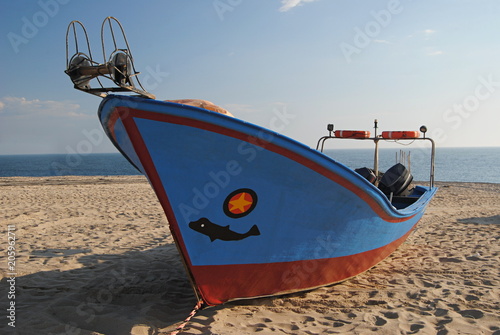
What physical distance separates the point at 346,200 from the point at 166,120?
1.91m

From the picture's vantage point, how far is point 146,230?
7.96 meters

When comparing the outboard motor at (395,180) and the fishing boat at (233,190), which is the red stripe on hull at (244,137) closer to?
the fishing boat at (233,190)

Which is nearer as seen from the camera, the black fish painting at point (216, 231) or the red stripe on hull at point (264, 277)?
the black fish painting at point (216, 231)

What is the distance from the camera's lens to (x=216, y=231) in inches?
125

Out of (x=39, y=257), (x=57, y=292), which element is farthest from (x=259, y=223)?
(x=39, y=257)

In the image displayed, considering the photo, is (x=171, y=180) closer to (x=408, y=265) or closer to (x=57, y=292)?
(x=57, y=292)

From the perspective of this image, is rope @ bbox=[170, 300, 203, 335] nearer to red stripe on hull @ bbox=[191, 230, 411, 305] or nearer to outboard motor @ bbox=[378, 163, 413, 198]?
red stripe on hull @ bbox=[191, 230, 411, 305]

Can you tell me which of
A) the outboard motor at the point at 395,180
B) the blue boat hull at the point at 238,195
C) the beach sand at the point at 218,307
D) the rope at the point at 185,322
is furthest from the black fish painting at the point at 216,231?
the outboard motor at the point at 395,180

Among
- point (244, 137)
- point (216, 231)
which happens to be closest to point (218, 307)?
point (216, 231)

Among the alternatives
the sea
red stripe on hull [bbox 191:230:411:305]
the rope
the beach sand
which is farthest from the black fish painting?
the sea

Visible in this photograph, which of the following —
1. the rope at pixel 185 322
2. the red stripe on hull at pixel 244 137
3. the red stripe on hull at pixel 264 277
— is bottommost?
the rope at pixel 185 322

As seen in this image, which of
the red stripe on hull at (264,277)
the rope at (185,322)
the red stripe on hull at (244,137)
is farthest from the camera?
the red stripe on hull at (264,277)

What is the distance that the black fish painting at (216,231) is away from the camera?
3121 millimetres

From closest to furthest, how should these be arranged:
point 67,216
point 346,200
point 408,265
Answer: point 346,200 → point 408,265 → point 67,216
